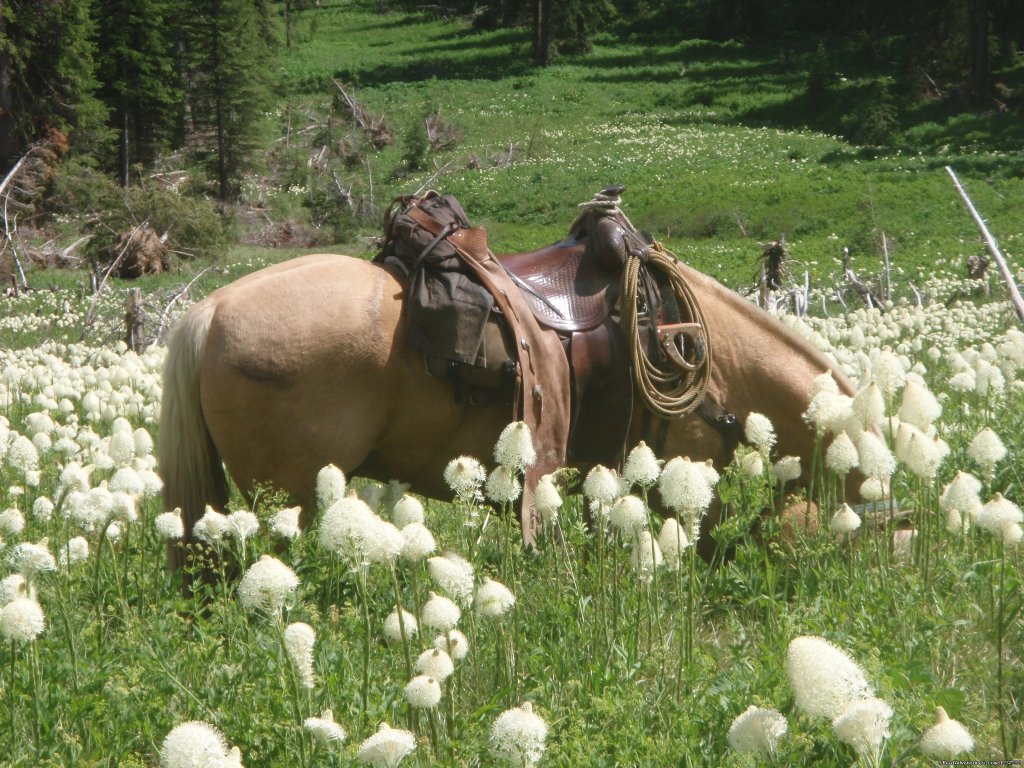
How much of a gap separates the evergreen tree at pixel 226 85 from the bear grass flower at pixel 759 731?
52.4 metres

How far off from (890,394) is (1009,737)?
169cm

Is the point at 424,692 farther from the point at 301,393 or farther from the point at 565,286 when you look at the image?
the point at 565,286

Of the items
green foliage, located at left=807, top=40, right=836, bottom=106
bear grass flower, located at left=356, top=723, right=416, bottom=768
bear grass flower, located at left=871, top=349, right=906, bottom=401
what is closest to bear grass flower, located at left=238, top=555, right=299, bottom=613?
bear grass flower, located at left=356, top=723, right=416, bottom=768

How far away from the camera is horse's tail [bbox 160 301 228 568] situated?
5402mm

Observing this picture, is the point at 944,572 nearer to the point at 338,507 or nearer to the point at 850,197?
the point at 338,507

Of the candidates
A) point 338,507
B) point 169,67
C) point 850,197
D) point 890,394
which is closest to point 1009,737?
point 890,394

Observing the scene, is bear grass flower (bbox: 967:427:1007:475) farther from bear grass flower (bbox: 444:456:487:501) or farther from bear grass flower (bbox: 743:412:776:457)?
bear grass flower (bbox: 444:456:487:501)

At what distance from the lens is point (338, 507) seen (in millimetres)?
3000

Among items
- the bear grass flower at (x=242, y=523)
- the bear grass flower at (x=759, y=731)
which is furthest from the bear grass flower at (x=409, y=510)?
the bear grass flower at (x=759, y=731)

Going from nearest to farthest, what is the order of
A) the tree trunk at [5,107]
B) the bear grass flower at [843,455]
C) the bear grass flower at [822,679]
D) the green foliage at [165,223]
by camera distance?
the bear grass flower at [822,679] < the bear grass flower at [843,455] < the green foliage at [165,223] < the tree trunk at [5,107]

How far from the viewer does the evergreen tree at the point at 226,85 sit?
5384cm

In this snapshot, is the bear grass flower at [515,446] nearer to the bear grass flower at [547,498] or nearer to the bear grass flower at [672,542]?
the bear grass flower at [547,498]

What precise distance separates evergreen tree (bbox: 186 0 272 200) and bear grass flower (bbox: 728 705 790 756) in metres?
52.4

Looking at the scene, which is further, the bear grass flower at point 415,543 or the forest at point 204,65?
the forest at point 204,65
